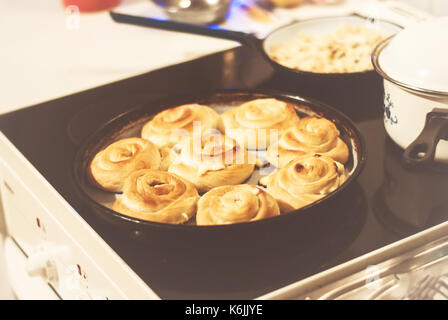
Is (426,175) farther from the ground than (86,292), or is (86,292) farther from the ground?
(426,175)

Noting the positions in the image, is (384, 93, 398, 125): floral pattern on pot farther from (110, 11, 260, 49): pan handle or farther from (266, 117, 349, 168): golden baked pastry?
(110, 11, 260, 49): pan handle

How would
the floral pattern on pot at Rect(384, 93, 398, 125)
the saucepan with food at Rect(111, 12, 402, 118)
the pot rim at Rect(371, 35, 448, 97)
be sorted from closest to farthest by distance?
the pot rim at Rect(371, 35, 448, 97)
the floral pattern on pot at Rect(384, 93, 398, 125)
the saucepan with food at Rect(111, 12, 402, 118)

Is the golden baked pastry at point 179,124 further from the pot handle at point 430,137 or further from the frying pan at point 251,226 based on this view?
the pot handle at point 430,137

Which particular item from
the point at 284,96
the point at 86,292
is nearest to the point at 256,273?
the point at 86,292

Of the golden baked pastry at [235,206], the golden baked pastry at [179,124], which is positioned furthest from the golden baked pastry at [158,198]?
the golden baked pastry at [179,124]

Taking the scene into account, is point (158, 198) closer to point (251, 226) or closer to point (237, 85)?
point (251, 226)

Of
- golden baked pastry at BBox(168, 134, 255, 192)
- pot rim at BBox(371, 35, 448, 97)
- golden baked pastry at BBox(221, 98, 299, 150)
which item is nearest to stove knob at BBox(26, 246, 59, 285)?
golden baked pastry at BBox(168, 134, 255, 192)

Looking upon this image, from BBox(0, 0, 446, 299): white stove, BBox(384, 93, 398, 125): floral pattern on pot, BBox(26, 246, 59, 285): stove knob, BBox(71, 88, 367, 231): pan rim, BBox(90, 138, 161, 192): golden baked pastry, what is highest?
BBox(384, 93, 398, 125): floral pattern on pot

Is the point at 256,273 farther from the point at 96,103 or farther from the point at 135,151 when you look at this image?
the point at 96,103
